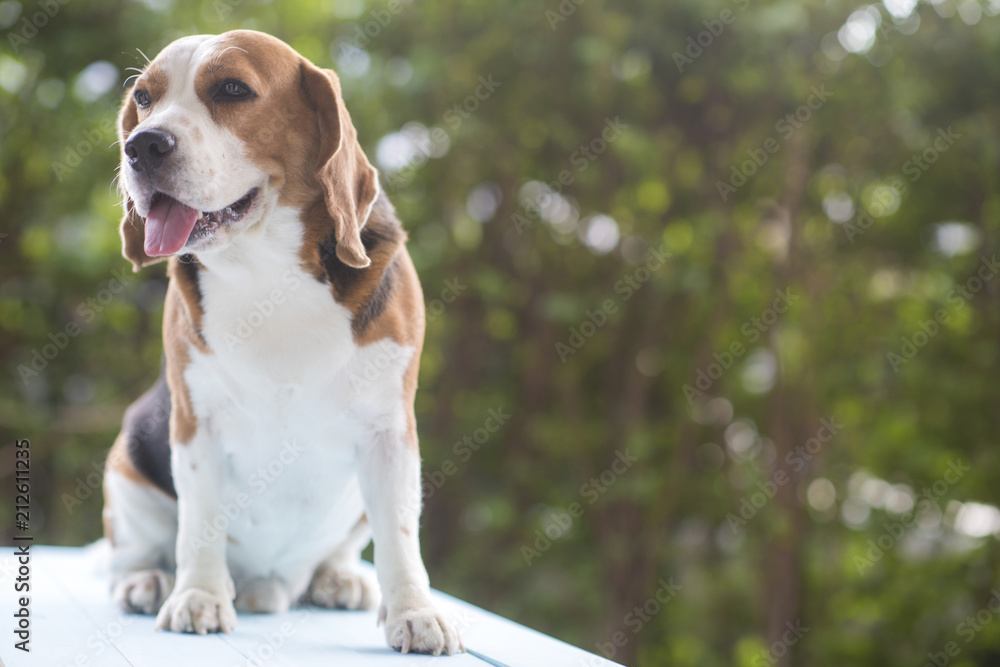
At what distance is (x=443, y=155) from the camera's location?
411 centimetres

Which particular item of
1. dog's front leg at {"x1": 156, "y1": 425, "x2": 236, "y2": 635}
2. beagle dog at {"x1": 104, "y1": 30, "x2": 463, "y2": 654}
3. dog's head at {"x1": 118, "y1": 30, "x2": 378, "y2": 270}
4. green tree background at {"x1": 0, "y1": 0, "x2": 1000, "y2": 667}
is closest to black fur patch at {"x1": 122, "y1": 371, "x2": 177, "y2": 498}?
beagle dog at {"x1": 104, "y1": 30, "x2": 463, "y2": 654}

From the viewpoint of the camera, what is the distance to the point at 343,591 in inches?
88.2

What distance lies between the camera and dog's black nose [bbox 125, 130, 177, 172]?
156 centimetres

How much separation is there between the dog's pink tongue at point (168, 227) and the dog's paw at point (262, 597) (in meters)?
0.92

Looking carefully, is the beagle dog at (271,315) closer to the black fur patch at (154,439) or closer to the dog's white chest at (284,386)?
the dog's white chest at (284,386)

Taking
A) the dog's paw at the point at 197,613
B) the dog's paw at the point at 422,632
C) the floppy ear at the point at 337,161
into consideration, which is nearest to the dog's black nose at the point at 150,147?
the floppy ear at the point at 337,161

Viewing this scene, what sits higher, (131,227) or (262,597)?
(131,227)

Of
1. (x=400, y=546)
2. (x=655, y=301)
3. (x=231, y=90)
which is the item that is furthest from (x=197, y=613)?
(x=655, y=301)

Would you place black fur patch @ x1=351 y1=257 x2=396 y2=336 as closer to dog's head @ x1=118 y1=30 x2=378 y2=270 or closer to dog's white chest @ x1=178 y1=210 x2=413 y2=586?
dog's white chest @ x1=178 y1=210 x2=413 y2=586

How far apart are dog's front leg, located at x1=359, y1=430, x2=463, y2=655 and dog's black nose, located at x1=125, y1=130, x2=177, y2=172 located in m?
0.70

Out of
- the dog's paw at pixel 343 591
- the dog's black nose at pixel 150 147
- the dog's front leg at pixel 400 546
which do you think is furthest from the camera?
the dog's paw at pixel 343 591

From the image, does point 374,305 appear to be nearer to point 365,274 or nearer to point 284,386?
point 365,274

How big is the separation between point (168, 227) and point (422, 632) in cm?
92

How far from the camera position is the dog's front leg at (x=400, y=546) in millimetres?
1766
